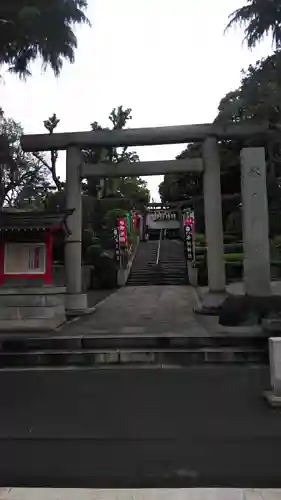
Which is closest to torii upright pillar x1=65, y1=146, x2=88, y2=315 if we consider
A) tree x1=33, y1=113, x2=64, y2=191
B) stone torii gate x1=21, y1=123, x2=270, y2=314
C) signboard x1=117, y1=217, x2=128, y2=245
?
stone torii gate x1=21, y1=123, x2=270, y2=314

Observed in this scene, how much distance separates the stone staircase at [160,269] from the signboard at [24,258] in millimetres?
11871

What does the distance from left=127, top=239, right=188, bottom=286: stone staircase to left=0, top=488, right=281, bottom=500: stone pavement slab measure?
19.9m

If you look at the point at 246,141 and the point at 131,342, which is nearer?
the point at 131,342

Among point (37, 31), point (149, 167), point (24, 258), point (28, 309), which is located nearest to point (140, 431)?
point (28, 309)

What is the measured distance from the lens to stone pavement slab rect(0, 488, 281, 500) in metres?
3.68

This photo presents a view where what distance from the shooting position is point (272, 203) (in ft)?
88.3

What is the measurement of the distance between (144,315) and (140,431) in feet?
27.5

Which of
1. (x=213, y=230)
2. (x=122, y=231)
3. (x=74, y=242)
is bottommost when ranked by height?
(x=74, y=242)

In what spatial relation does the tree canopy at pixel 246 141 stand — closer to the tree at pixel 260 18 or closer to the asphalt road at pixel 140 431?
the tree at pixel 260 18

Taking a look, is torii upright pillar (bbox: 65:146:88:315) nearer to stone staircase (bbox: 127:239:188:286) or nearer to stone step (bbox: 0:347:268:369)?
stone step (bbox: 0:347:268:369)

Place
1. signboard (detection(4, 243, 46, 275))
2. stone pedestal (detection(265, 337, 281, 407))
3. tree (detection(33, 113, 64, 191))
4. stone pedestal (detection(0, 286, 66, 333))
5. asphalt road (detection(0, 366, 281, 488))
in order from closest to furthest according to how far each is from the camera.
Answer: asphalt road (detection(0, 366, 281, 488)) < stone pedestal (detection(265, 337, 281, 407)) < stone pedestal (detection(0, 286, 66, 333)) < signboard (detection(4, 243, 46, 275)) < tree (detection(33, 113, 64, 191))

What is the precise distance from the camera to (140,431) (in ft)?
17.2

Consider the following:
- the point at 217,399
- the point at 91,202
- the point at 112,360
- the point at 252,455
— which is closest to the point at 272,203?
the point at 91,202

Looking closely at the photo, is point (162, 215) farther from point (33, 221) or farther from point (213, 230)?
point (33, 221)
